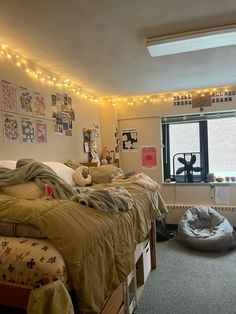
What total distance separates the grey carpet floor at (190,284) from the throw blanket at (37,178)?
3.91ft

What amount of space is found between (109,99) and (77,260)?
3.70m

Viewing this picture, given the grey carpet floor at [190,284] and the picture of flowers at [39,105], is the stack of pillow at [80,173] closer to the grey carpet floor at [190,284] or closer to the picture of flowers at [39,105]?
the picture of flowers at [39,105]

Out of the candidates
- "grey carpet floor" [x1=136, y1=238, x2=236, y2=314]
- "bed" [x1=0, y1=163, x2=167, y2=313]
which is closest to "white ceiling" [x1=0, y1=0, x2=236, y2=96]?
"bed" [x1=0, y1=163, x2=167, y2=313]

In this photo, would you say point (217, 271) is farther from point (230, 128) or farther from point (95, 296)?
point (230, 128)

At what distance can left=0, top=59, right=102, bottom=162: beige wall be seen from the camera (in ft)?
8.03

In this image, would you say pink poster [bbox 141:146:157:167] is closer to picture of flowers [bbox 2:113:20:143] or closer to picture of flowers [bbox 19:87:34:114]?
picture of flowers [bbox 19:87:34:114]

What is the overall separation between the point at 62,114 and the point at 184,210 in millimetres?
2502

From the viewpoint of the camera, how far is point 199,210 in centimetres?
393

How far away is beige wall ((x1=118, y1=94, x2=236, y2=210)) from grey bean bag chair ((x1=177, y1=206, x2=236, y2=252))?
37cm

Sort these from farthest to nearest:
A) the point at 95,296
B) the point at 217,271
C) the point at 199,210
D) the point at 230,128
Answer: the point at 230,128
the point at 199,210
the point at 217,271
the point at 95,296

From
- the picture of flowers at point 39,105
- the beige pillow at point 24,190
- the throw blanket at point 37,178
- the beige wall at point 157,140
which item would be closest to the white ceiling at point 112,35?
the picture of flowers at point 39,105

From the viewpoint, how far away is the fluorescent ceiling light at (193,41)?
2.13m

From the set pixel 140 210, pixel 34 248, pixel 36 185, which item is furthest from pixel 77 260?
pixel 140 210

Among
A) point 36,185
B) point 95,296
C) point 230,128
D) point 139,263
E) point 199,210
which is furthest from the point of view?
point 230,128
